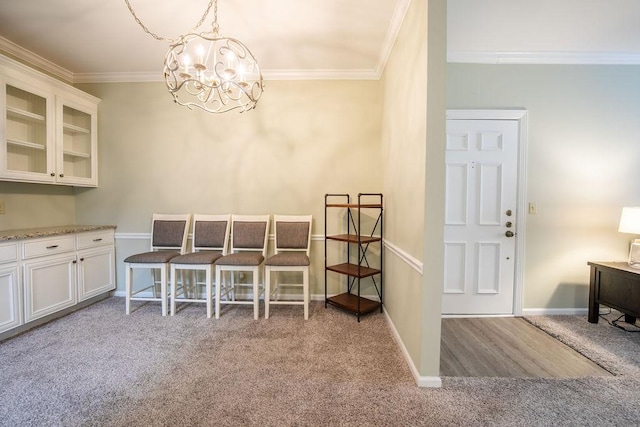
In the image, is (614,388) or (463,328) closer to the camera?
(614,388)

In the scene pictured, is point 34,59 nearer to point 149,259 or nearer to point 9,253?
point 9,253

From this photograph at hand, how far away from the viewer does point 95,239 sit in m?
2.84

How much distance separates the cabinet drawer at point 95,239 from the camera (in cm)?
268

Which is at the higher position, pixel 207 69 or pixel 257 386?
pixel 207 69

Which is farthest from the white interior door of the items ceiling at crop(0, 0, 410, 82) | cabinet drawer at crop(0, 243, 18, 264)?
cabinet drawer at crop(0, 243, 18, 264)

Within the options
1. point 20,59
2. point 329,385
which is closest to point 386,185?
point 329,385

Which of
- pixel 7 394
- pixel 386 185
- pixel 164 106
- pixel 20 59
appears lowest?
pixel 7 394

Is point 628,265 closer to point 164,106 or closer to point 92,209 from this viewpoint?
point 164,106

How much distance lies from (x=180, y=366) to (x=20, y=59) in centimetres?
338

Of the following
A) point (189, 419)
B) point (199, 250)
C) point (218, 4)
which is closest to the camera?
point (189, 419)

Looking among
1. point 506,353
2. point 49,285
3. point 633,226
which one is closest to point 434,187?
point 506,353

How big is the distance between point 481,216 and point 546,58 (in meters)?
1.65

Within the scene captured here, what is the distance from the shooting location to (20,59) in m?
2.61

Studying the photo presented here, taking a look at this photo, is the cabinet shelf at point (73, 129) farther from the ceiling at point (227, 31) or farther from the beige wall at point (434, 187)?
the beige wall at point (434, 187)
